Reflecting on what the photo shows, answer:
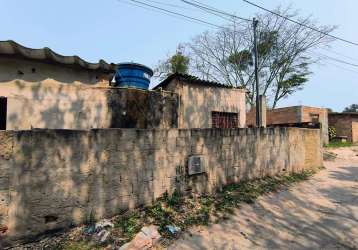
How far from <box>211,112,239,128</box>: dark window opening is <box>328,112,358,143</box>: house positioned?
544 inches

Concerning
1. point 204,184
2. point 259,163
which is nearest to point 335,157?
point 259,163

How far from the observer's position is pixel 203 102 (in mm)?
9492

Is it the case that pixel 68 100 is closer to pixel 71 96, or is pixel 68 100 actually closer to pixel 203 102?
pixel 71 96

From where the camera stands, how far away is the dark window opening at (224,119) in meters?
9.90

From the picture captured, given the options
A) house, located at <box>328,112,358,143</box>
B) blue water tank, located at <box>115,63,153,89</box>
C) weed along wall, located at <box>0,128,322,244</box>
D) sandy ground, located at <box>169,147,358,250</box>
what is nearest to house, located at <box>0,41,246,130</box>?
blue water tank, located at <box>115,63,153,89</box>

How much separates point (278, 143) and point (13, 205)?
7.27 meters

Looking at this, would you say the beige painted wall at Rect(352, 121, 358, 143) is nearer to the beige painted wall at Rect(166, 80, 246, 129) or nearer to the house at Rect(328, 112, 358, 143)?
the house at Rect(328, 112, 358, 143)

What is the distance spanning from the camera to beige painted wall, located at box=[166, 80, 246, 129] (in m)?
8.88

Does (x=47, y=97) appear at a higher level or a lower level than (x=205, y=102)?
lower

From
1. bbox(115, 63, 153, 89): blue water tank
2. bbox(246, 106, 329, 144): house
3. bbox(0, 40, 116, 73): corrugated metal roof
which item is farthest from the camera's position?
bbox(246, 106, 329, 144): house

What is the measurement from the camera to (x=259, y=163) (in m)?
7.29

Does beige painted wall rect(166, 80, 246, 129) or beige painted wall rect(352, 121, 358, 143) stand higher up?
beige painted wall rect(166, 80, 246, 129)

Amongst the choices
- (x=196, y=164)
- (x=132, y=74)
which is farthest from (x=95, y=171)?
(x=132, y=74)

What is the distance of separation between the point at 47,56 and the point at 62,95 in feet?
3.19
